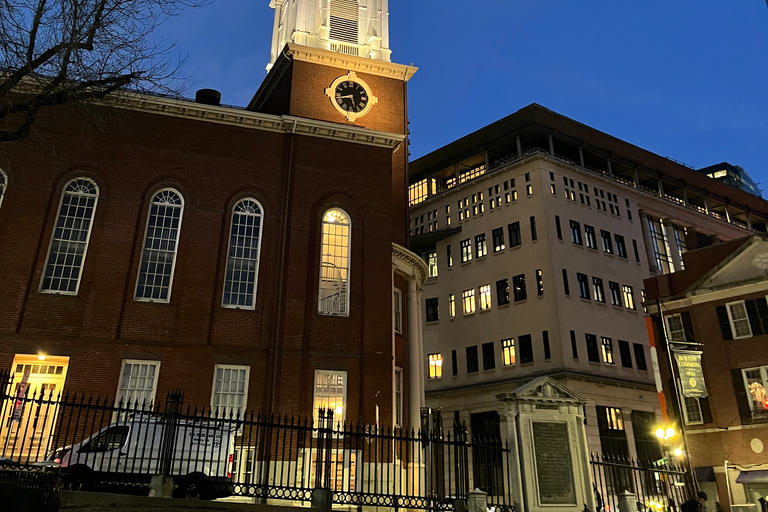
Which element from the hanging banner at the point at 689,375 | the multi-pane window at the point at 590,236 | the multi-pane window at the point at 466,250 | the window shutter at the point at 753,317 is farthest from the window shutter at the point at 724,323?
the multi-pane window at the point at 466,250

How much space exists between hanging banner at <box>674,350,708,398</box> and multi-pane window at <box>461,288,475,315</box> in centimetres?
2416

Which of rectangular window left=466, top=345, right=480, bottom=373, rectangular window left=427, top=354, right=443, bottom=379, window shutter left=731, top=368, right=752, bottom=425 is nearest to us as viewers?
window shutter left=731, top=368, right=752, bottom=425

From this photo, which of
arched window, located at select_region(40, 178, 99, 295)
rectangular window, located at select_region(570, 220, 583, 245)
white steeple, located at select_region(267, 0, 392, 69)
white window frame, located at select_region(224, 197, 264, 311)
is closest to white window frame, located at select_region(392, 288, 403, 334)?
white window frame, located at select_region(224, 197, 264, 311)

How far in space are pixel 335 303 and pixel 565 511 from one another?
42.7ft

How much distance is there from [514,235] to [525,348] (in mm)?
8613

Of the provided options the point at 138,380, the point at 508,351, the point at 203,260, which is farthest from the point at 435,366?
the point at 138,380

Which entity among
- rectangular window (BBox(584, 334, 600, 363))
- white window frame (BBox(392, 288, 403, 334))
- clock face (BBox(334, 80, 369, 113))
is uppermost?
clock face (BBox(334, 80, 369, 113))

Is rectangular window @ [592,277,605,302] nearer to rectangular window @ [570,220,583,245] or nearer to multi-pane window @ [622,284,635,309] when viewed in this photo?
multi-pane window @ [622,284,635,309]

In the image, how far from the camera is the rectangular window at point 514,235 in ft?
148

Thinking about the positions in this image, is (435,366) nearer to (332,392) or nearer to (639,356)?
(639,356)

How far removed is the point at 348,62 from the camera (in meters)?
33.1

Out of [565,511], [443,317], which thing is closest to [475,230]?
[443,317]

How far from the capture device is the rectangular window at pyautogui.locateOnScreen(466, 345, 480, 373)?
148 ft

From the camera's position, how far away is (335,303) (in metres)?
23.8
